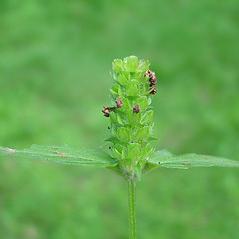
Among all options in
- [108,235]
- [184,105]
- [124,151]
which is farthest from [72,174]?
[124,151]

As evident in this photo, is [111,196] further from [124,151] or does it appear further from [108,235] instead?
[124,151]

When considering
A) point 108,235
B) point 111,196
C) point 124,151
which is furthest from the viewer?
point 111,196

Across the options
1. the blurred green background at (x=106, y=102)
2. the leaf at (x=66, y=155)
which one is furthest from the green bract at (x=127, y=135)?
the blurred green background at (x=106, y=102)

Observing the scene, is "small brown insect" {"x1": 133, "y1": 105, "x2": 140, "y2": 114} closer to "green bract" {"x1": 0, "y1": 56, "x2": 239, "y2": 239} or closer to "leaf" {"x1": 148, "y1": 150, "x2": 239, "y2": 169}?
"green bract" {"x1": 0, "y1": 56, "x2": 239, "y2": 239}

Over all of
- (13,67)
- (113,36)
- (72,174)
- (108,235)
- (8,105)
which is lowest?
(108,235)

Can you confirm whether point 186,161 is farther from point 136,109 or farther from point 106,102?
point 106,102

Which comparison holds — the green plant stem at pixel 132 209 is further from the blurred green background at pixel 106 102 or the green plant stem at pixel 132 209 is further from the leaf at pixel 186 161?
the blurred green background at pixel 106 102

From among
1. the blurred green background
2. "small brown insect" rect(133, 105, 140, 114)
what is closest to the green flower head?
"small brown insect" rect(133, 105, 140, 114)
